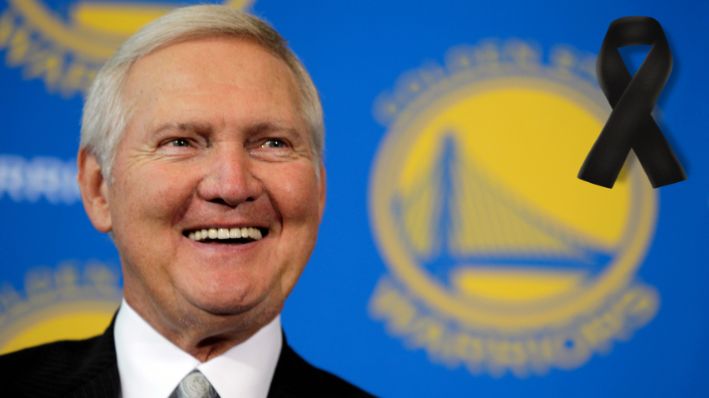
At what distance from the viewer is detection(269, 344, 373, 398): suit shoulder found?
1303 millimetres

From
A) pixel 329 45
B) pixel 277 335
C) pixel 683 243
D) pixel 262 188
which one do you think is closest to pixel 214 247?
pixel 262 188

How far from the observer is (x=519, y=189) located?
1.88 metres

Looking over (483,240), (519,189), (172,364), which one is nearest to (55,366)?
(172,364)

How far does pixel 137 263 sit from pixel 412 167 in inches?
31.4

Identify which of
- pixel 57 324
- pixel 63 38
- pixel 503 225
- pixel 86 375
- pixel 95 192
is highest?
pixel 63 38

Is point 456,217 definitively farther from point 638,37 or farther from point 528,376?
point 638,37

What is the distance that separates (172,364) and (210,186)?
0.28 metres

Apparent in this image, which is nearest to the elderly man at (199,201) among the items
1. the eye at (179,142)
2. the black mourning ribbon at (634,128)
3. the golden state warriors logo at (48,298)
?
the eye at (179,142)

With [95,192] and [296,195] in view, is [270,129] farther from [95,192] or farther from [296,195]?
[95,192]

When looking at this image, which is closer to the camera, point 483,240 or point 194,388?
point 194,388

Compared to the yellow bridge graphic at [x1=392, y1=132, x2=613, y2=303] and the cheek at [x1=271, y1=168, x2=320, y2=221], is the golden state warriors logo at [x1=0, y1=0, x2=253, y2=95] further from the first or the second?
the cheek at [x1=271, y1=168, x2=320, y2=221]

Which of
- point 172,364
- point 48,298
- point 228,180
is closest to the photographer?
point 228,180

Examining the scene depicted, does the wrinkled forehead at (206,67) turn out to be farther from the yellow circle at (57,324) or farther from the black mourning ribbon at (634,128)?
the yellow circle at (57,324)

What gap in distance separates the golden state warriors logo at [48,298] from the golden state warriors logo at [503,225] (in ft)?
1.93
